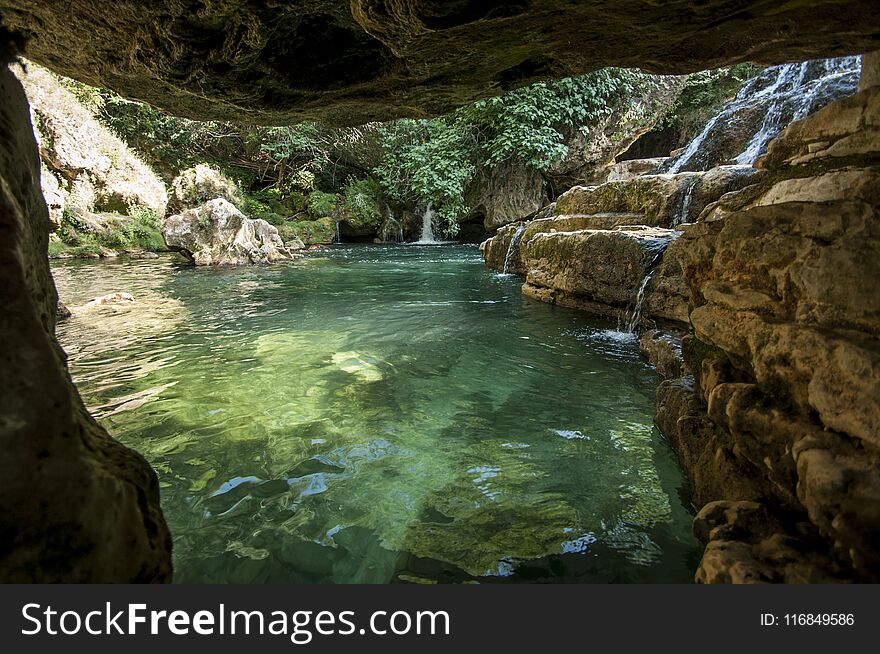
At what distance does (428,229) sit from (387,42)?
2199 centimetres

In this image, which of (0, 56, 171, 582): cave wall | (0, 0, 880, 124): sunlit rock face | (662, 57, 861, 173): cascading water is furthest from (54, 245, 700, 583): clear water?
(662, 57, 861, 173): cascading water

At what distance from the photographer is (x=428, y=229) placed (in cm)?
2469

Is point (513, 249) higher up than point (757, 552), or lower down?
higher up

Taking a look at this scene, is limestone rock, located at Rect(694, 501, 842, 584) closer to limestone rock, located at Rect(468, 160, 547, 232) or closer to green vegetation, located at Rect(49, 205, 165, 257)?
limestone rock, located at Rect(468, 160, 547, 232)

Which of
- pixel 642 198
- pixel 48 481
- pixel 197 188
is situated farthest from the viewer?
pixel 197 188

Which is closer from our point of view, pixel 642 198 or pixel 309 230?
pixel 642 198

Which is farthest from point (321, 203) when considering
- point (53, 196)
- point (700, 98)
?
point (700, 98)

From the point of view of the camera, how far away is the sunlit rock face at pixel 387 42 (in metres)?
2.64

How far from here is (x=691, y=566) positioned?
90.9 inches

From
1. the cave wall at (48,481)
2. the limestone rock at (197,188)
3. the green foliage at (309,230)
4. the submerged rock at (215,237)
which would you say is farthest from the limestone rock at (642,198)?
the limestone rock at (197,188)

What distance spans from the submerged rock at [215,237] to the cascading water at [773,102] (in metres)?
14.0

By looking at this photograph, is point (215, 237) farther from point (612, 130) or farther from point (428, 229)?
point (612, 130)

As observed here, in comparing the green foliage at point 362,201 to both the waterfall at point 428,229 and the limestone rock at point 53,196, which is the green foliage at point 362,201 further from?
the limestone rock at point 53,196

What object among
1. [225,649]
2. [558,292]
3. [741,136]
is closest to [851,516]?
[225,649]
